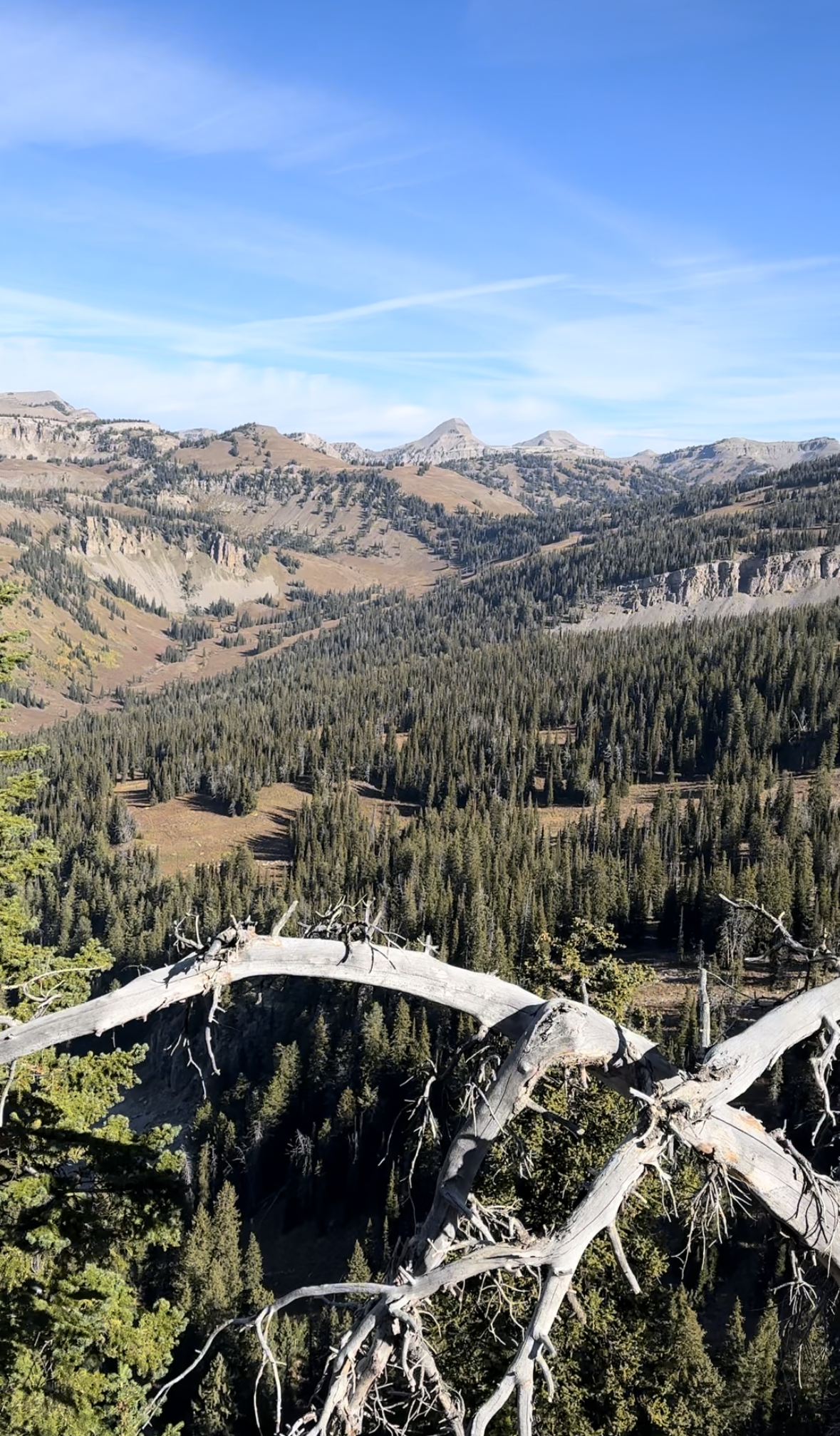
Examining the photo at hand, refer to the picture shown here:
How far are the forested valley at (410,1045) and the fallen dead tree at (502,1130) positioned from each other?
18 centimetres

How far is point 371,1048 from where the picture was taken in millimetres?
74125

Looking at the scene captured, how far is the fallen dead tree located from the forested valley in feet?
0.58

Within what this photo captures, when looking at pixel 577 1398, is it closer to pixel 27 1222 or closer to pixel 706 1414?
pixel 27 1222

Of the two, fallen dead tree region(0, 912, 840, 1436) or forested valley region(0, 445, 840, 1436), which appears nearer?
fallen dead tree region(0, 912, 840, 1436)

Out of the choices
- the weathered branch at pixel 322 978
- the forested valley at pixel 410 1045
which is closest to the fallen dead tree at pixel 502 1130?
the weathered branch at pixel 322 978

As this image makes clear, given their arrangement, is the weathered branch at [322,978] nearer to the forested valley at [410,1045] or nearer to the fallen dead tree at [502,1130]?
the fallen dead tree at [502,1130]

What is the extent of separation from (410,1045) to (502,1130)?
7077 cm

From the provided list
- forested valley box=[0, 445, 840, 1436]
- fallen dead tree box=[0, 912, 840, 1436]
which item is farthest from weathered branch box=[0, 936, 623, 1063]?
Answer: forested valley box=[0, 445, 840, 1436]

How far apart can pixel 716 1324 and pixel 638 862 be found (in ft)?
208

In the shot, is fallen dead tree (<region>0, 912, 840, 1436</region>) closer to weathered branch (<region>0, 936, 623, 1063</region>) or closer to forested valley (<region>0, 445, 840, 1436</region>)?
weathered branch (<region>0, 936, 623, 1063</region>)

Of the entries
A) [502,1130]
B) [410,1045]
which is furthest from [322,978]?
[410,1045]

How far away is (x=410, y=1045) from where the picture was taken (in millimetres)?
72375

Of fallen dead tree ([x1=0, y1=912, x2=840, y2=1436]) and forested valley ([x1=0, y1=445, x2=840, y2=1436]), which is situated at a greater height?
fallen dead tree ([x1=0, y1=912, x2=840, y2=1436])

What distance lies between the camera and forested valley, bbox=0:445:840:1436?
926 cm
